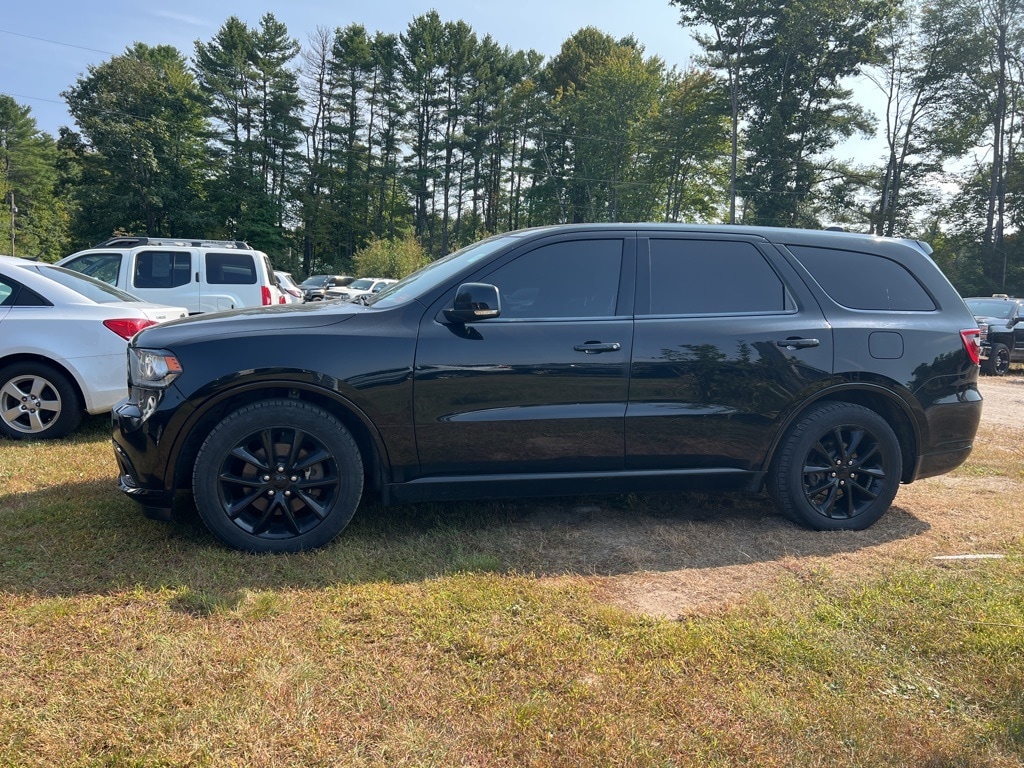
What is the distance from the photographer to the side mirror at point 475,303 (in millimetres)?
3480

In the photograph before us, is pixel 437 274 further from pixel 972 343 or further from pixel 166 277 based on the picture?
pixel 166 277

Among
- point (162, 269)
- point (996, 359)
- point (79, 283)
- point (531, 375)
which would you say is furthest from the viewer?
point (996, 359)

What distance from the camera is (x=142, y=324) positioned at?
5.83 meters

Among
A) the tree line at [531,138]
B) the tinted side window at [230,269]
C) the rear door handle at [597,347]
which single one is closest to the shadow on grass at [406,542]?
the rear door handle at [597,347]

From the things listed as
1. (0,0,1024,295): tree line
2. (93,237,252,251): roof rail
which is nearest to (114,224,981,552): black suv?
(93,237,252,251): roof rail

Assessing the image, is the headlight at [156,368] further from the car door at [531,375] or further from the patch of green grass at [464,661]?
the car door at [531,375]

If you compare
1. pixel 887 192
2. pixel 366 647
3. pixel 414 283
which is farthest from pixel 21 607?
pixel 887 192

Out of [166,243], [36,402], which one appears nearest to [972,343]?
[36,402]

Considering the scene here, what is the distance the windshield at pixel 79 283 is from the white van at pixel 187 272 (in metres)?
3.14

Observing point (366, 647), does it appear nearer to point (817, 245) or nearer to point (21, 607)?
point (21, 607)

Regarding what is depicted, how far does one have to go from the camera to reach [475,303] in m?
3.50

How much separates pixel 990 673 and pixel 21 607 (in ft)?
12.8

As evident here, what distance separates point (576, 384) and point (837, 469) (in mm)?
1762

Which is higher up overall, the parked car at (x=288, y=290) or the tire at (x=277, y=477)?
the parked car at (x=288, y=290)
